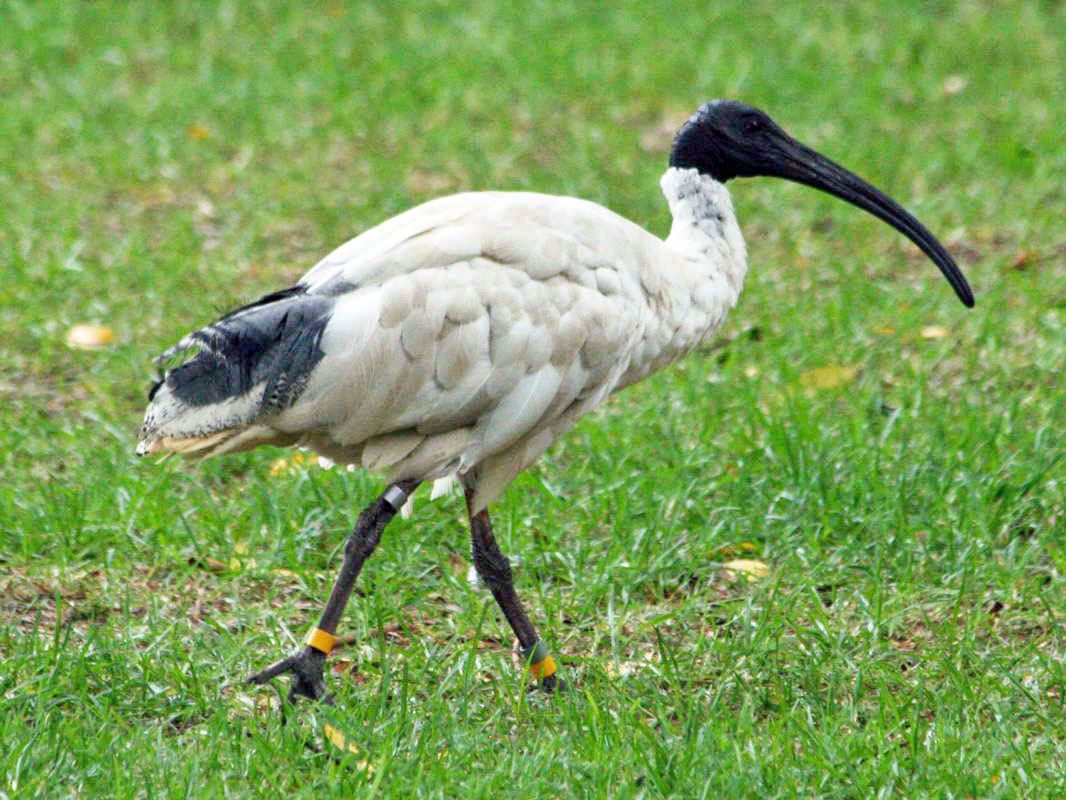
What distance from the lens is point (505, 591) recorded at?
413cm

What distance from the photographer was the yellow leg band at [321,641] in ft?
12.4

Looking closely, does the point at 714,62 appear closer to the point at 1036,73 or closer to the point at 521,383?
the point at 1036,73

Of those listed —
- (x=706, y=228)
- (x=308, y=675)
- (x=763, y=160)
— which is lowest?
(x=308, y=675)

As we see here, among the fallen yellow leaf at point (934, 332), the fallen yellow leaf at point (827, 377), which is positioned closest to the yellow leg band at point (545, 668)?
the fallen yellow leaf at point (827, 377)

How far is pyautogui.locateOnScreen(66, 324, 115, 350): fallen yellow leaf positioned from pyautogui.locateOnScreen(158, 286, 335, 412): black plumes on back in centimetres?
245

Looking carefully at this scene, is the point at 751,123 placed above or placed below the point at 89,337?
above

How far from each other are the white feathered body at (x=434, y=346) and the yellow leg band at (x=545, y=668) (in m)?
0.50

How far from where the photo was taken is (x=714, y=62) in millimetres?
8984

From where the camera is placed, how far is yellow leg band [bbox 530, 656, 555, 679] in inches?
158

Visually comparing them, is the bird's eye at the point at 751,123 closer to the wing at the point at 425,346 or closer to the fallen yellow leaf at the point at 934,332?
the wing at the point at 425,346

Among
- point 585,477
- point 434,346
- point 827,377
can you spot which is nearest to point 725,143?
point 434,346

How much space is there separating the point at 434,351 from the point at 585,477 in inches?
58.4

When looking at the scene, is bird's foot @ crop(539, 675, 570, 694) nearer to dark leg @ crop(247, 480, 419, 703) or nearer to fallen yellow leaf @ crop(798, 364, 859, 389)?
dark leg @ crop(247, 480, 419, 703)

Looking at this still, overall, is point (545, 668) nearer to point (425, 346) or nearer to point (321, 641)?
point (321, 641)
